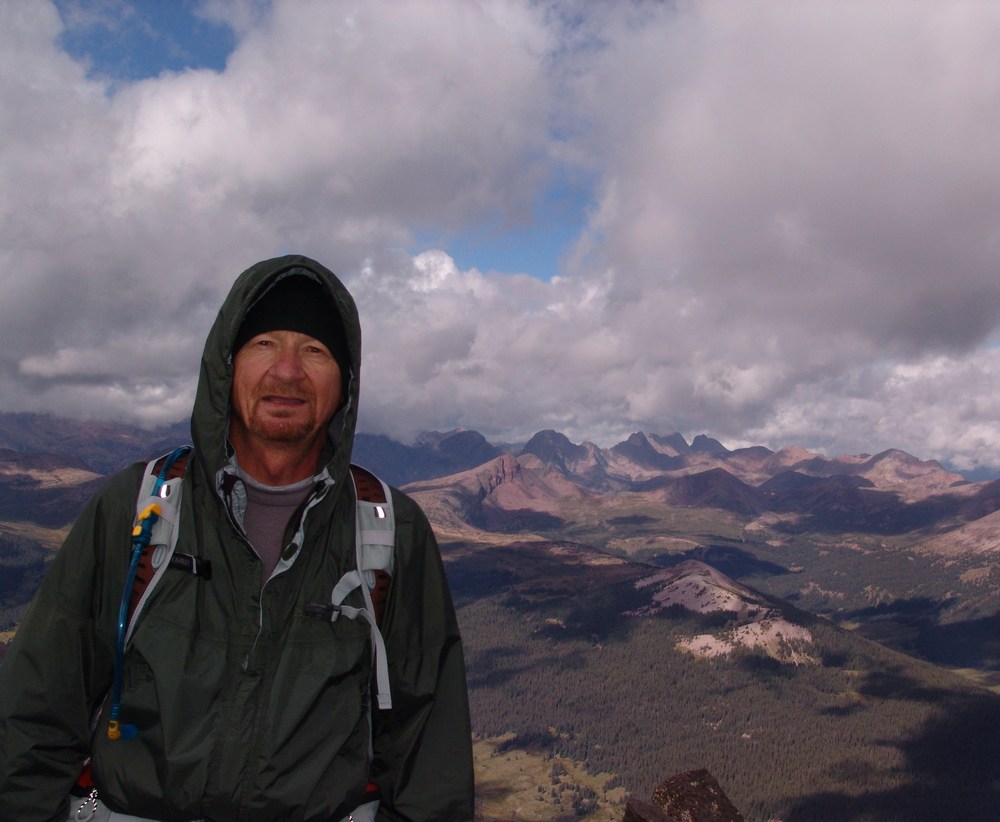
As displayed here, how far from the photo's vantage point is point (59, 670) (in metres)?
6.01

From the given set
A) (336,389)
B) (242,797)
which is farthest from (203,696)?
(336,389)

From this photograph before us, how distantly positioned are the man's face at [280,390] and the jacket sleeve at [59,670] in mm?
1340

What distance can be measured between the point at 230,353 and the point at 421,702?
4105 millimetres

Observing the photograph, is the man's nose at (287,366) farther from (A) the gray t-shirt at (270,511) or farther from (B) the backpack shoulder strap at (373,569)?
(B) the backpack shoulder strap at (373,569)

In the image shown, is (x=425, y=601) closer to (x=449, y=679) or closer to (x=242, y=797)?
(x=449, y=679)

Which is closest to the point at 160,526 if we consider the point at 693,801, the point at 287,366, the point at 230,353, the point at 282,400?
the point at 282,400

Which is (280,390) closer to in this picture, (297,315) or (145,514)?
(297,315)

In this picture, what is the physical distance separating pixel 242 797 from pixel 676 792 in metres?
20.6

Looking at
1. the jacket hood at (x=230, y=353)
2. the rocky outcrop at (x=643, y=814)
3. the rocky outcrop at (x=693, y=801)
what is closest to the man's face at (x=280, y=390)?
the jacket hood at (x=230, y=353)

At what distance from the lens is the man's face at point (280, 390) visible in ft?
22.9

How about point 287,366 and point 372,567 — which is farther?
point 287,366

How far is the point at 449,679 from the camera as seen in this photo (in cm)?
717

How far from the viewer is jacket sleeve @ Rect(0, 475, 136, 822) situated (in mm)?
5891

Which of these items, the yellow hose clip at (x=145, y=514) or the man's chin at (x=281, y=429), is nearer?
the yellow hose clip at (x=145, y=514)
